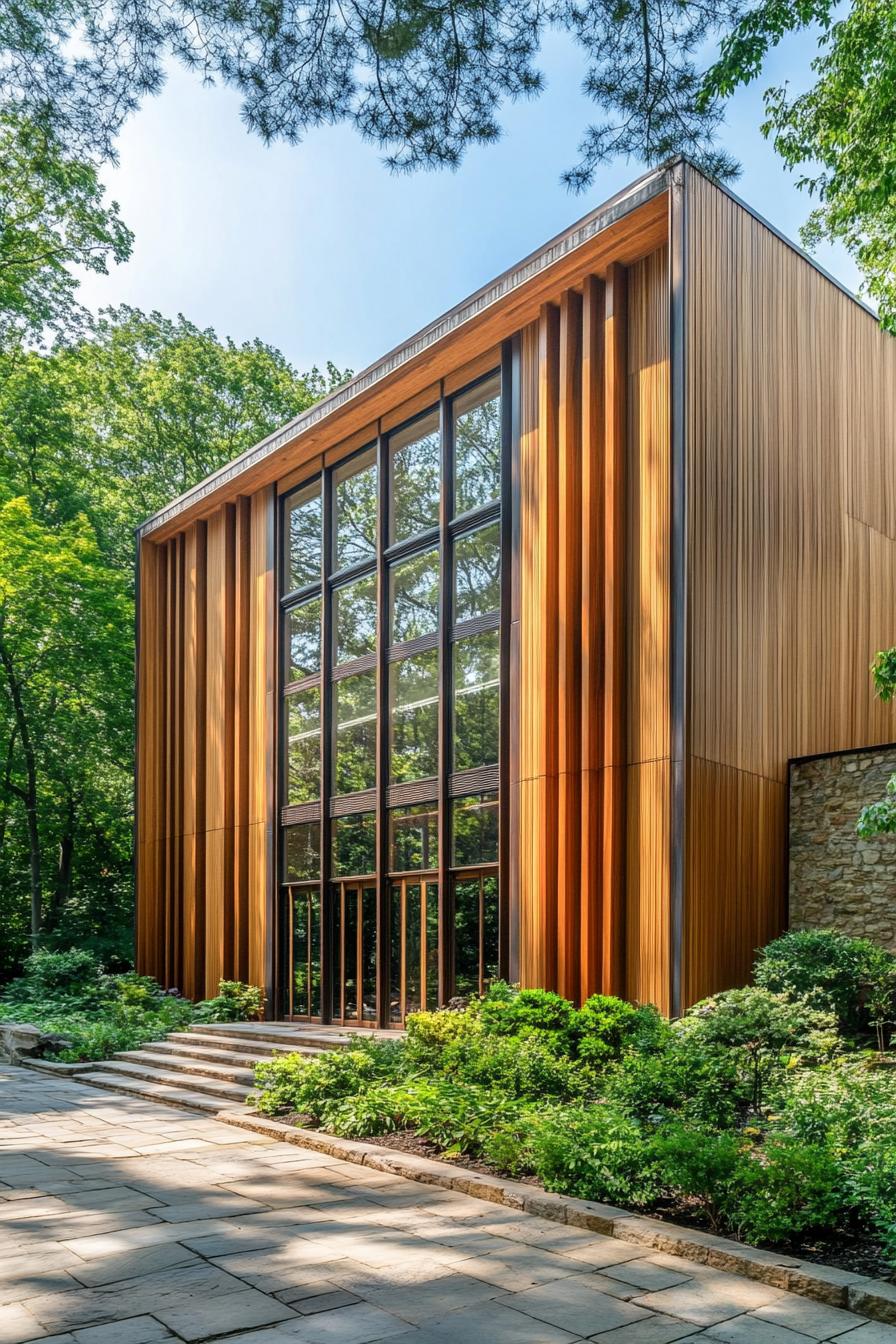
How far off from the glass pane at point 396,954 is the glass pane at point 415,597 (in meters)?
3.42

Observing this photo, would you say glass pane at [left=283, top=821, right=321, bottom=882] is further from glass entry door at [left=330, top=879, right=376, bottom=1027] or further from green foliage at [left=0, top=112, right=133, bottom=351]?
green foliage at [left=0, top=112, right=133, bottom=351]

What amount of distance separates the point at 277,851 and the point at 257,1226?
11.9m

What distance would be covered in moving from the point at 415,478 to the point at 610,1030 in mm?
8607

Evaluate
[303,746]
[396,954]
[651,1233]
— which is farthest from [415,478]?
[651,1233]

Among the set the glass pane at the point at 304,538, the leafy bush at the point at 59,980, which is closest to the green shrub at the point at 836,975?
the glass pane at the point at 304,538

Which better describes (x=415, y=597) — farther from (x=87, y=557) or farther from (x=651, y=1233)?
(x=87, y=557)

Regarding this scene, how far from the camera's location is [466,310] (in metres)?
13.5

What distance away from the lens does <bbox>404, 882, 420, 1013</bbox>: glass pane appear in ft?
46.7

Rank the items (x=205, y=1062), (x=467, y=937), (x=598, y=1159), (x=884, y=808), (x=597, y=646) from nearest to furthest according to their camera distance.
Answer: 1. (x=598, y=1159)
2. (x=884, y=808)
3. (x=597, y=646)
4. (x=205, y=1062)
5. (x=467, y=937)

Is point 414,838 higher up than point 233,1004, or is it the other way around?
point 414,838

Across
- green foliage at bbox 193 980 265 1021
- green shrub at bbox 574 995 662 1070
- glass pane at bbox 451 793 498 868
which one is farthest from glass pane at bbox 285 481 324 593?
green shrub at bbox 574 995 662 1070

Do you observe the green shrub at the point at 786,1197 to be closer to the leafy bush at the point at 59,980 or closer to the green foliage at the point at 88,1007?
the green foliage at the point at 88,1007

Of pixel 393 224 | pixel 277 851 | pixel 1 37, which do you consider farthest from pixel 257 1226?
pixel 277 851

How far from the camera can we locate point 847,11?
9430 millimetres
